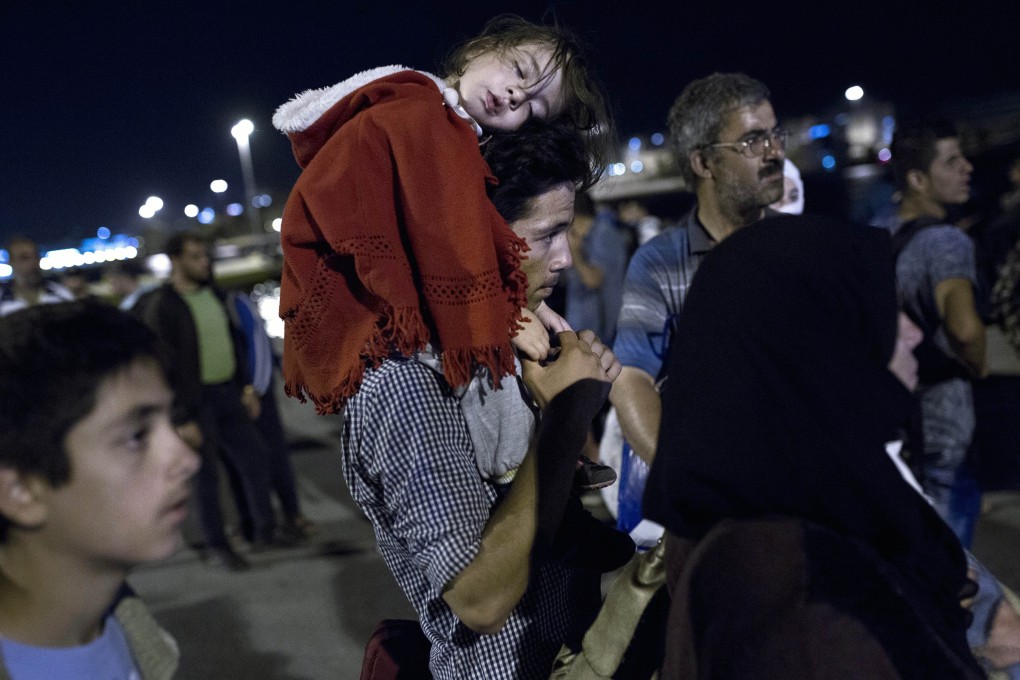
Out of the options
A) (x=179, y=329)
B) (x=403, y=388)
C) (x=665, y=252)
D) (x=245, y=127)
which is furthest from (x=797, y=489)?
(x=179, y=329)

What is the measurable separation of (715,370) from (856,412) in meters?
0.24

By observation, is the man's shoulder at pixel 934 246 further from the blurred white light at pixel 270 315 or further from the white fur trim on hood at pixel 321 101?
the blurred white light at pixel 270 315

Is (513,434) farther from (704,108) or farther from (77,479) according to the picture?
(704,108)

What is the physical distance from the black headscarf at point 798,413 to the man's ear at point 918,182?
118 inches

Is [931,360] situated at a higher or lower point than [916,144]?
lower

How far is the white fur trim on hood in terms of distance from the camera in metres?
1.65

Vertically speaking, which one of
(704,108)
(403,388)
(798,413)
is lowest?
(798,413)

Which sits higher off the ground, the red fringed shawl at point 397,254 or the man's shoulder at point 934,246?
the red fringed shawl at point 397,254

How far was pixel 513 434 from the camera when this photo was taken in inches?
66.4

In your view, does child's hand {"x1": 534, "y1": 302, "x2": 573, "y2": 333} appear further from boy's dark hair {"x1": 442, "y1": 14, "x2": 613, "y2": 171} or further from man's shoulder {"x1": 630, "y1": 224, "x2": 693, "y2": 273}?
man's shoulder {"x1": 630, "y1": 224, "x2": 693, "y2": 273}

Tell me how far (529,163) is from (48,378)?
0.96 m

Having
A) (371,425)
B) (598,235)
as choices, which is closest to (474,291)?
(371,425)

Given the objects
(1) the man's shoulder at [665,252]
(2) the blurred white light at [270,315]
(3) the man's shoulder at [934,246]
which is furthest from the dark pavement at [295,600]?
(2) the blurred white light at [270,315]

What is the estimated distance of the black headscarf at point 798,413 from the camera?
4.74 feet
